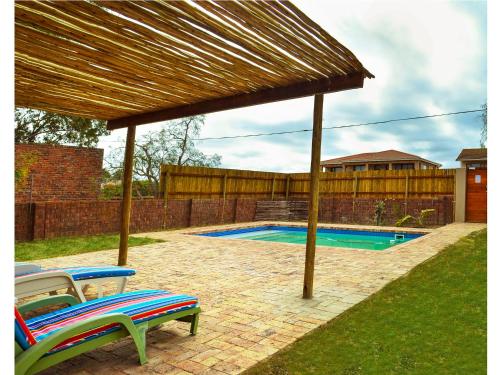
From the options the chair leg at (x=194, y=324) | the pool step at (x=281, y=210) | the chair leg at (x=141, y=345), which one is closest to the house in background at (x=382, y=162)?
the pool step at (x=281, y=210)

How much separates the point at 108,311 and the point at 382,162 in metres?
34.0

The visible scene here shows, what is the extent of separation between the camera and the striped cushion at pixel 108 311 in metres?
2.53

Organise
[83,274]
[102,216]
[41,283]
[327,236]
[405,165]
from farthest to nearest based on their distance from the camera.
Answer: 1. [405,165]
2. [327,236]
3. [102,216]
4. [83,274]
5. [41,283]

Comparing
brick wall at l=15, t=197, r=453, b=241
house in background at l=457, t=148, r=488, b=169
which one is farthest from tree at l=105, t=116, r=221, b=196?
house in background at l=457, t=148, r=488, b=169

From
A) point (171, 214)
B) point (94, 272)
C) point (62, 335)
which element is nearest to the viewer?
point (62, 335)

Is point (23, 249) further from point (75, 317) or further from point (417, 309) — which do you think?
point (417, 309)

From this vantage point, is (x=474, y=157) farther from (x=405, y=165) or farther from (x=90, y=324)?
(x=90, y=324)

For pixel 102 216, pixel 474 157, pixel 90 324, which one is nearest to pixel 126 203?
pixel 90 324

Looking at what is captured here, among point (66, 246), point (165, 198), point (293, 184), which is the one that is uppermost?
point (293, 184)

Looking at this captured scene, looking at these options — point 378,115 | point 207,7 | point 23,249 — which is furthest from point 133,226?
point 378,115

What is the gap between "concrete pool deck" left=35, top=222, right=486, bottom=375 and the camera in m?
2.94

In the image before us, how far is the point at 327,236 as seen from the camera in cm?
1502

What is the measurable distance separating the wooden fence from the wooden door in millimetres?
713

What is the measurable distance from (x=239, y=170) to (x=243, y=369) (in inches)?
583
